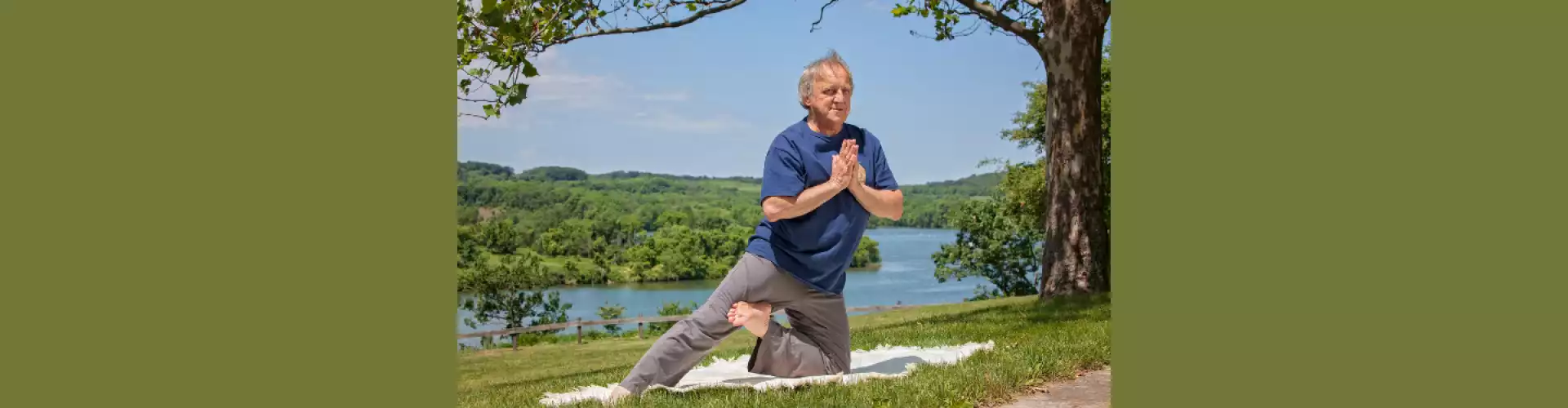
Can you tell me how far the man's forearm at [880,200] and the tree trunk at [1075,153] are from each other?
334cm

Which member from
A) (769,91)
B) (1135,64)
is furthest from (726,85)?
(1135,64)

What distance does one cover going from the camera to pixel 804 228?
426cm

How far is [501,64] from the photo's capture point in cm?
580

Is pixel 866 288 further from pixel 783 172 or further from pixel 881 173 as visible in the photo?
pixel 783 172

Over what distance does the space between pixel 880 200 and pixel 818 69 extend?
Answer: 0.51 m

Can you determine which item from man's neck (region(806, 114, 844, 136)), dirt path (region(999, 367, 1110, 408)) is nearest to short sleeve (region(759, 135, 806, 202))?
man's neck (region(806, 114, 844, 136))

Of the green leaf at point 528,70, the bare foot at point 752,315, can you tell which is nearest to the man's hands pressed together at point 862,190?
the bare foot at point 752,315

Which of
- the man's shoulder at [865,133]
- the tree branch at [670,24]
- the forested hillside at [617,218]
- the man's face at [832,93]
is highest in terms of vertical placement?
the tree branch at [670,24]

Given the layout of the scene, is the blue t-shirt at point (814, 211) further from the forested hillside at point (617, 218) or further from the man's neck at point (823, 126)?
the forested hillside at point (617, 218)

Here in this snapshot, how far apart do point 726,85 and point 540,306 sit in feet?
15.7

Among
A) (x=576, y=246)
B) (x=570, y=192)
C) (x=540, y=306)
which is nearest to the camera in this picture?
(x=570, y=192)

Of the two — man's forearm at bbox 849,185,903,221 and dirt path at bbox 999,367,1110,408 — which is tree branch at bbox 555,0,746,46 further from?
dirt path at bbox 999,367,1110,408

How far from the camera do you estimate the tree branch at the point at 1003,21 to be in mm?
8492

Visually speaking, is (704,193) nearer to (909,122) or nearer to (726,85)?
(726,85)
